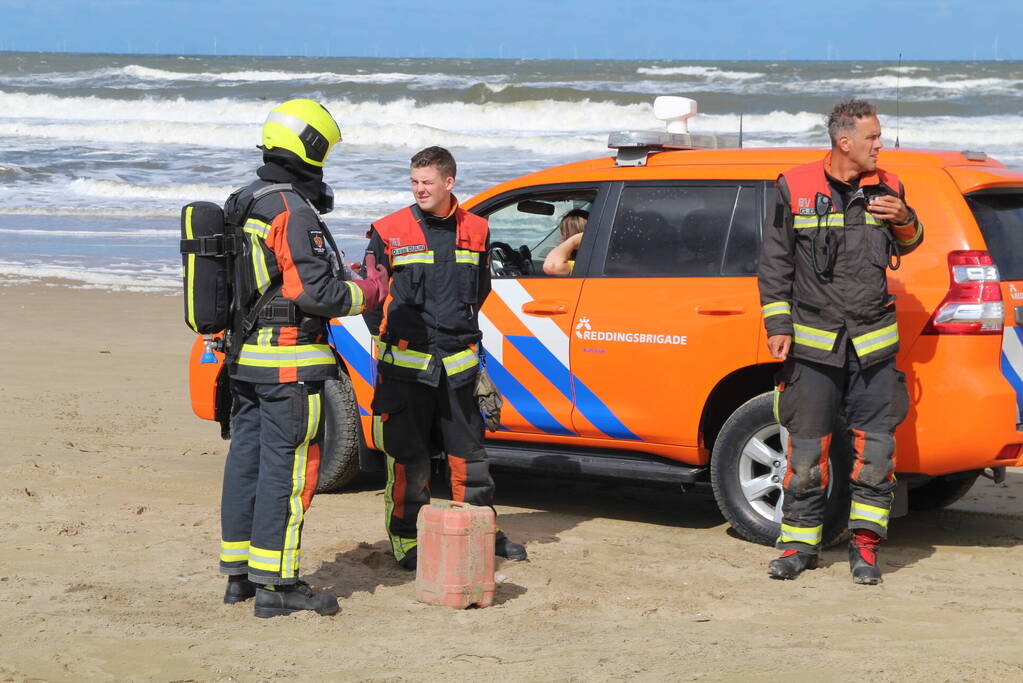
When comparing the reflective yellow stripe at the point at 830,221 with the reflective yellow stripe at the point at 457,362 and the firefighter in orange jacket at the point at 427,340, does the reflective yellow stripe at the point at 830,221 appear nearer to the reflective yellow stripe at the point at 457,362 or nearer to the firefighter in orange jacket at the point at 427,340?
the firefighter in orange jacket at the point at 427,340

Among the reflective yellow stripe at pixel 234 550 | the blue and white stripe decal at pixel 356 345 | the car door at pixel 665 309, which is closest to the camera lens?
the reflective yellow stripe at pixel 234 550

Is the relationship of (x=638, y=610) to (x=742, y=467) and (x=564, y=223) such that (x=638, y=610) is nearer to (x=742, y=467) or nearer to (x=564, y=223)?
(x=742, y=467)

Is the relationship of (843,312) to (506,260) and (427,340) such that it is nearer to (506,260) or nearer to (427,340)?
(427,340)

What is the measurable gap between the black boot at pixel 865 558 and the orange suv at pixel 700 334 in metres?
0.28

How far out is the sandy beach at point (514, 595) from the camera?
4.25m

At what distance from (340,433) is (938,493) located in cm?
290

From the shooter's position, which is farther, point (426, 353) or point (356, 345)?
point (356, 345)

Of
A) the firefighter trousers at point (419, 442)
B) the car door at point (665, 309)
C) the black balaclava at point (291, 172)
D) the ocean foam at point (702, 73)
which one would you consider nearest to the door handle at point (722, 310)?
the car door at point (665, 309)

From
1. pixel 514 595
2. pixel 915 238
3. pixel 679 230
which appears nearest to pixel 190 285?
pixel 514 595

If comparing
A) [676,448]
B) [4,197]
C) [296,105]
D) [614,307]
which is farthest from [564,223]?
[4,197]

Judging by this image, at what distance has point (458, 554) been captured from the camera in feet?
15.7

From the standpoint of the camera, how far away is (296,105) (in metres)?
4.60

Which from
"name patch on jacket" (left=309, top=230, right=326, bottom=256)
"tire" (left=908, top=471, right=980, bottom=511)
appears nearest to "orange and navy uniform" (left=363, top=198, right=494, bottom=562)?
"name patch on jacket" (left=309, top=230, right=326, bottom=256)

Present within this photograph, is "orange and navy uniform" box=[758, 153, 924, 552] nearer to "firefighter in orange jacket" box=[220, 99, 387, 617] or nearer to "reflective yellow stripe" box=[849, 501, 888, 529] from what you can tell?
A: "reflective yellow stripe" box=[849, 501, 888, 529]
